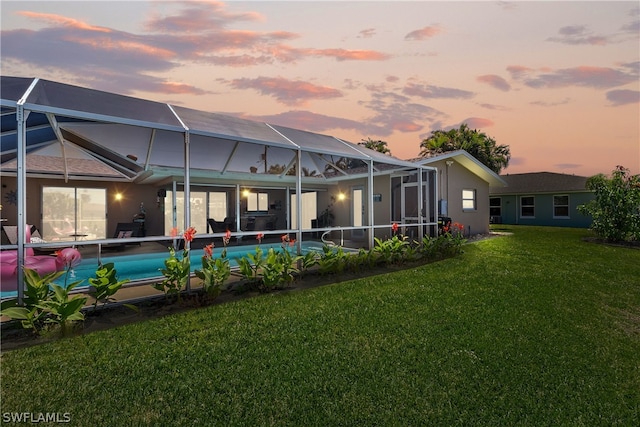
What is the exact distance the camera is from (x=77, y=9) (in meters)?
6.77

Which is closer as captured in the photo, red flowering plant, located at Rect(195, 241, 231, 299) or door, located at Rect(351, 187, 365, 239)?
red flowering plant, located at Rect(195, 241, 231, 299)

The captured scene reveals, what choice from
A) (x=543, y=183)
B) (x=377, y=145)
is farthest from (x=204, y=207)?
(x=543, y=183)

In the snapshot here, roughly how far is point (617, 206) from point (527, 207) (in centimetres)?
1135

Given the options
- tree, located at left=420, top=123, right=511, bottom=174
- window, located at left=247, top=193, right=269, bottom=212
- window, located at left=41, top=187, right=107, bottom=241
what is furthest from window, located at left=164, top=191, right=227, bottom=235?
tree, located at left=420, top=123, right=511, bottom=174

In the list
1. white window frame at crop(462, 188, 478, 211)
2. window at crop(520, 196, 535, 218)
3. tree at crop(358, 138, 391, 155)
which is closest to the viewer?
white window frame at crop(462, 188, 478, 211)

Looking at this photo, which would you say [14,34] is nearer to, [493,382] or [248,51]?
[248,51]

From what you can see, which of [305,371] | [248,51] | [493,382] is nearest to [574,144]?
[248,51]

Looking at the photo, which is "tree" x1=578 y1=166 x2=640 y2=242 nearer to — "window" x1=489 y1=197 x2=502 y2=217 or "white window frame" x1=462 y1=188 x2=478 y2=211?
"white window frame" x1=462 y1=188 x2=478 y2=211

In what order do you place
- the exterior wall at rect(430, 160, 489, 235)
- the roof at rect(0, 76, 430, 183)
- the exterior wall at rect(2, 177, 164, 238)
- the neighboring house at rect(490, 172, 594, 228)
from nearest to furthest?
the roof at rect(0, 76, 430, 183) → the exterior wall at rect(2, 177, 164, 238) → the exterior wall at rect(430, 160, 489, 235) → the neighboring house at rect(490, 172, 594, 228)

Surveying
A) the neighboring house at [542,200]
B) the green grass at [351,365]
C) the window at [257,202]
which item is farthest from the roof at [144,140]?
the neighboring house at [542,200]

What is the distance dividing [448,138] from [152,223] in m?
21.2

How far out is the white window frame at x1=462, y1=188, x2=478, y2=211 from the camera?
1578 cm

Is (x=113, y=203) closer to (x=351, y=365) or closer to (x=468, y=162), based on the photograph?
(x=351, y=365)

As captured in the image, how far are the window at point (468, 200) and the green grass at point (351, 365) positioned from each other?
416 inches
